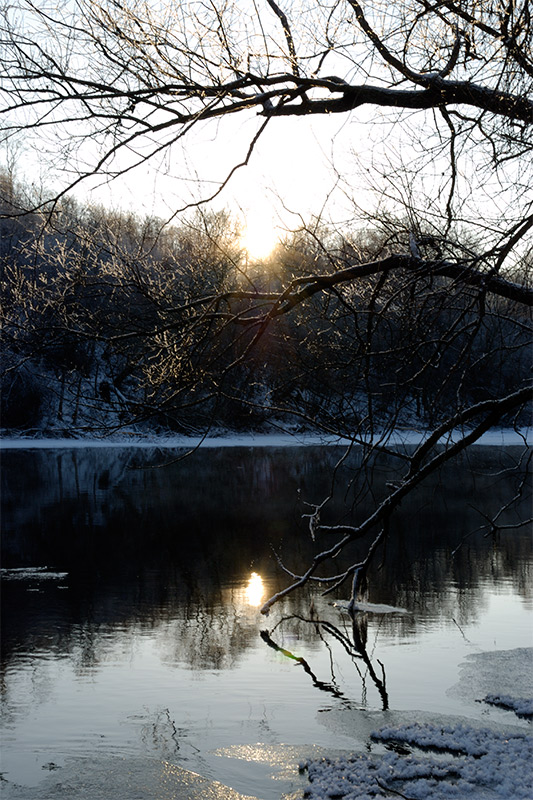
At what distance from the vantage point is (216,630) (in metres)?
8.76

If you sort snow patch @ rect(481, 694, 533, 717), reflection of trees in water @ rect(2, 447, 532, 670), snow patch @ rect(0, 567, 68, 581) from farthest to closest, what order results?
snow patch @ rect(0, 567, 68, 581)
reflection of trees in water @ rect(2, 447, 532, 670)
snow patch @ rect(481, 694, 533, 717)

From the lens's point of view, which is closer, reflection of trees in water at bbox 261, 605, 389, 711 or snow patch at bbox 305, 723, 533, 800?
snow patch at bbox 305, 723, 533, 800

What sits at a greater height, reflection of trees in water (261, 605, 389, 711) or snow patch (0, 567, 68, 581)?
snow patch (0, 567, 68, 581)

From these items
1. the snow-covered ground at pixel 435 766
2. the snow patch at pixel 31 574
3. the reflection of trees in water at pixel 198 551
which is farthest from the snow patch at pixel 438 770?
the snow patch at pixel 31 574

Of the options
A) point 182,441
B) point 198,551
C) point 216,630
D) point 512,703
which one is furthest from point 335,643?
point 182,441

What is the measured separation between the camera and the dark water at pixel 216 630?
19.4ft

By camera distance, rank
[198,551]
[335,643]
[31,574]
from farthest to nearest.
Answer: [198,551] → [31,574] → [335,643]

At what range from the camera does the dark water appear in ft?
19.4

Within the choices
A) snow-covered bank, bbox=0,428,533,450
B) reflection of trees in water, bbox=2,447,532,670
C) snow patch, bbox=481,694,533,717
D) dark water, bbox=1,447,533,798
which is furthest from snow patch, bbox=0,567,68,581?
snow-covered bank, bbox=0,428,533,450

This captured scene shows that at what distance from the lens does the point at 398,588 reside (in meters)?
10.7

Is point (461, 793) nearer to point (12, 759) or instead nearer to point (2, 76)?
point (12, 759)

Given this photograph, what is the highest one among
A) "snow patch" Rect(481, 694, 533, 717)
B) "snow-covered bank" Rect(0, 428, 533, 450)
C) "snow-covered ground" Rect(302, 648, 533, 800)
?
"snow-covered bank" Rect(0, 428, 533, 450)

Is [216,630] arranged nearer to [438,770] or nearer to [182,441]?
[438,770]

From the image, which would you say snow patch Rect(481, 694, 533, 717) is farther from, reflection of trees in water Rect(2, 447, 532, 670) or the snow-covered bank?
the snow-covered bank
